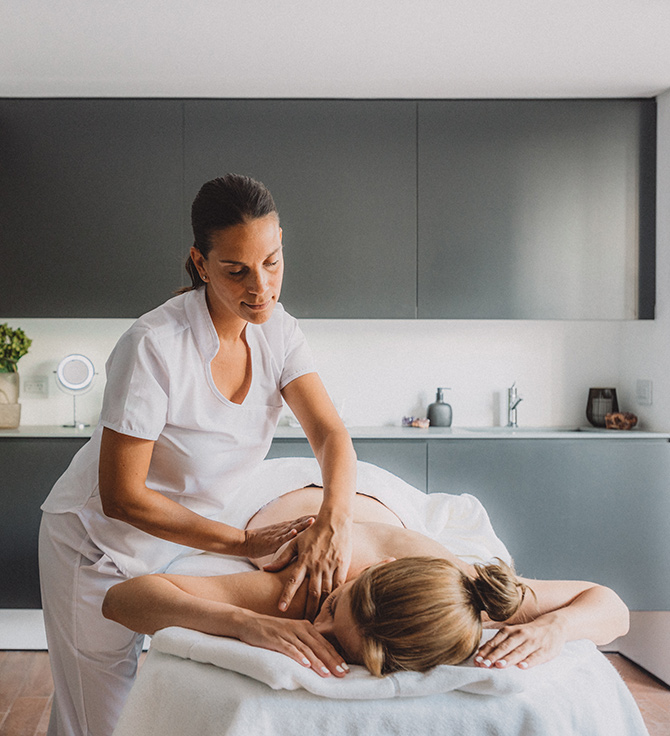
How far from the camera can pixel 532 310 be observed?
3018 mm

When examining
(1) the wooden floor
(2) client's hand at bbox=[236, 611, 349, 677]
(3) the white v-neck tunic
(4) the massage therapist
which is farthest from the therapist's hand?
(1) the wooden floor

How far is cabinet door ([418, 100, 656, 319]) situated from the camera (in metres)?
2.99

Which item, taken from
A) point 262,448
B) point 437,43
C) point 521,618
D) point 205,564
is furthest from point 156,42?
point 521,618

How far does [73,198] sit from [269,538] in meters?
2.14

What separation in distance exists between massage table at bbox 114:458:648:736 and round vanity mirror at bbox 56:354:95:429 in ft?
7.29

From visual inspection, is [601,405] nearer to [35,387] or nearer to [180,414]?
[180,414]

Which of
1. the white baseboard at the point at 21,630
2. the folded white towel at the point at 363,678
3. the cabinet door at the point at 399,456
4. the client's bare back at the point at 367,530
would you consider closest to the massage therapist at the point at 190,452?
the client's bare back at the point at 367,530

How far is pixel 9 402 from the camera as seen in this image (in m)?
3.06

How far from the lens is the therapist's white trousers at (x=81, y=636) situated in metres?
1.53

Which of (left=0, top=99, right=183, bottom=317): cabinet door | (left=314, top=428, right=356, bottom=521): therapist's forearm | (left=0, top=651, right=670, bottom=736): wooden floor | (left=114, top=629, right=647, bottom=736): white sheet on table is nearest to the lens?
(left=114, top=629, right=647, bottom=736): white sheet on table

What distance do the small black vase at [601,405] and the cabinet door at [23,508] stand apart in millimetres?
2304

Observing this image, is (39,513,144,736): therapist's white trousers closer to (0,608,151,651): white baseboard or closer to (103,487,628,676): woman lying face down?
(103,487,628,676): woman lying face down

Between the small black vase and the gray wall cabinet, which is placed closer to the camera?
the gray wall cabinet

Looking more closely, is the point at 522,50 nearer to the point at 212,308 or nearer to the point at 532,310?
the point at 532,310
